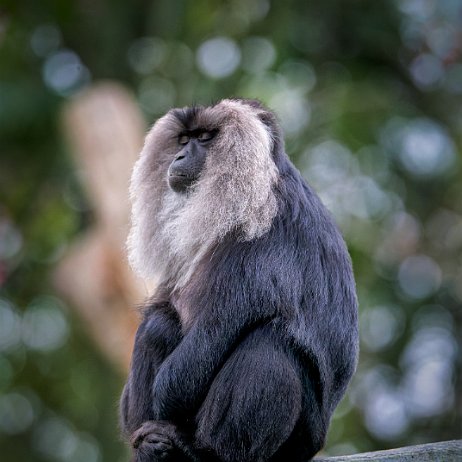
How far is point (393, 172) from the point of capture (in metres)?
15.9

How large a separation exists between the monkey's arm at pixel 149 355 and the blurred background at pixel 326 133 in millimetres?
8391

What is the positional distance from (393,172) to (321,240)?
36.1ft

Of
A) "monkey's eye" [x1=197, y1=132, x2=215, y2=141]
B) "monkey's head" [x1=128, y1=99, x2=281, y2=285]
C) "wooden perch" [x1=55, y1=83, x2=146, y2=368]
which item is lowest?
"wooden perch" [x1=55, y1=83, x2=146, y2=368]

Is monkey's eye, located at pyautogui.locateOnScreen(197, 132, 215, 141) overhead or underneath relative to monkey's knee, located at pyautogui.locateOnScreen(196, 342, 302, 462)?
overhead

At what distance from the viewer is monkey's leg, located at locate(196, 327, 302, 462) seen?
470 cm

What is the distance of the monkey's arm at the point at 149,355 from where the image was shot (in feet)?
16.8

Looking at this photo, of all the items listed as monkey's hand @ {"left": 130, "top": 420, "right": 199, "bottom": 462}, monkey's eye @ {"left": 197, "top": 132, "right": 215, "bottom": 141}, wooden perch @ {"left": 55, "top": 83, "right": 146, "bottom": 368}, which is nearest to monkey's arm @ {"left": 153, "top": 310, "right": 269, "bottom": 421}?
monkey's hand @ {"left": 130, "top": 420, "right": 199, "bottom": 462}

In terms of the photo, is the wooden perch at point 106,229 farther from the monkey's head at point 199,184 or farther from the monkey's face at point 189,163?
the monkey's face at point 189,163

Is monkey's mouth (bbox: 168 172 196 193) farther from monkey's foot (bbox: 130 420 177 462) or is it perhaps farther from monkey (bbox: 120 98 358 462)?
monkey's foot (bbox: 130 420 177 462)

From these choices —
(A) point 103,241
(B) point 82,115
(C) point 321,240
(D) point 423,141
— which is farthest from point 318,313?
(D) point 423,141

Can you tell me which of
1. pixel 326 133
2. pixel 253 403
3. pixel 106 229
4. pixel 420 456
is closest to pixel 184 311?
pixel 253 403

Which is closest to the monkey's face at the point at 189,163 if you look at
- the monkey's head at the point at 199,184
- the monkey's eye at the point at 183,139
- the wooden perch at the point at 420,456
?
the monkey's head at the point at 199,184

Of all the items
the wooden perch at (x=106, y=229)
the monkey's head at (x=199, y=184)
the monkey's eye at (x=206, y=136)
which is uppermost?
the monkey's eye at (x=206, y=136)

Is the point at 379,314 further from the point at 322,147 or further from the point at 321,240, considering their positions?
the point at 321,240
